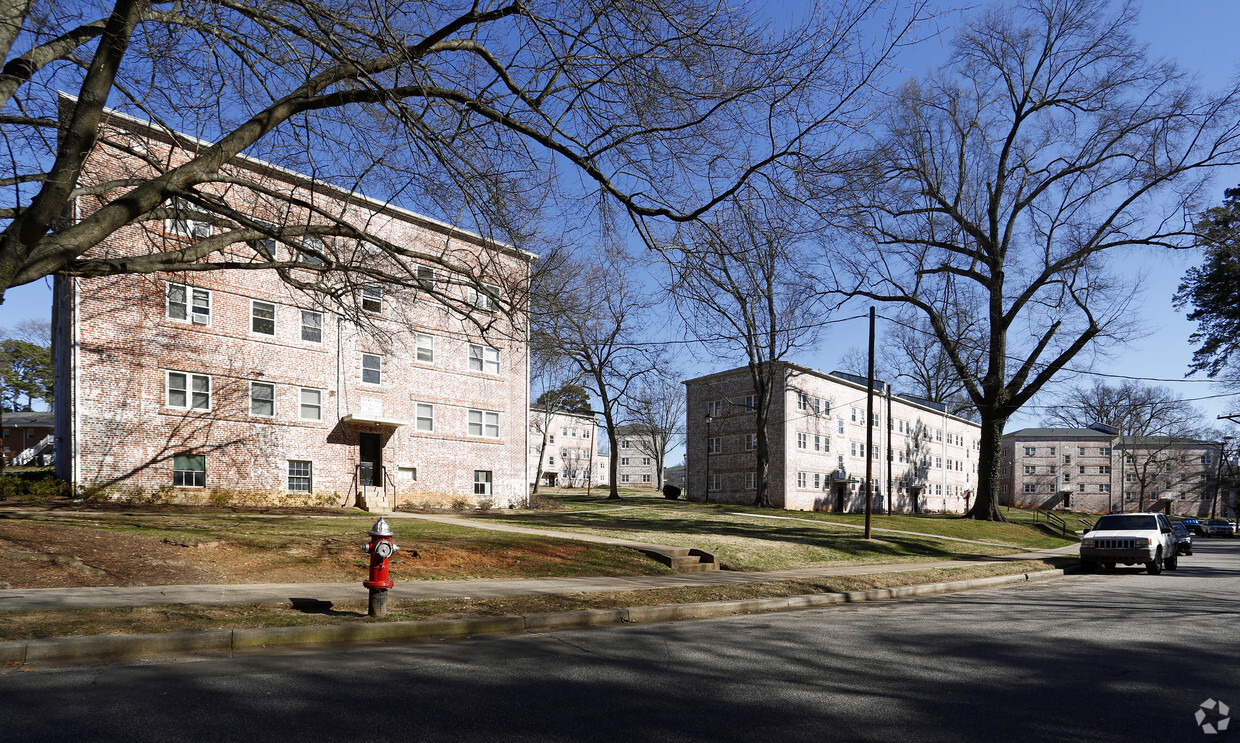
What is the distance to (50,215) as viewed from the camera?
28.7 ft

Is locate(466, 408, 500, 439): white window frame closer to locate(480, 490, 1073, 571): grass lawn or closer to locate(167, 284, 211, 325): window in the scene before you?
locate(480, 490, 1073, 571): grass lawn

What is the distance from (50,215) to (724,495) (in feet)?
150

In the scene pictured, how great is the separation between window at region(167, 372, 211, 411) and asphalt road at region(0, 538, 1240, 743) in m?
19.2

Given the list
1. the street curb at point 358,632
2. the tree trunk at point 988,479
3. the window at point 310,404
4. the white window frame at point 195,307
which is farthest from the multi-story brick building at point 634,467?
the street curb at point 358,632

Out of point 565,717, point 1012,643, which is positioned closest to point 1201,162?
point 1012,643

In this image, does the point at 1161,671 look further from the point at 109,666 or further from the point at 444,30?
the point at 444,30

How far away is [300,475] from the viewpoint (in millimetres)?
25531

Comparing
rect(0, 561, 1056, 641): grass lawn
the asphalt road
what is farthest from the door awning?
the asphalt road

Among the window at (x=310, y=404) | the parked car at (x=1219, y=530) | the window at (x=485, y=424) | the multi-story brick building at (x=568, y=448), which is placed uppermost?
the window at (x=310, y=404)

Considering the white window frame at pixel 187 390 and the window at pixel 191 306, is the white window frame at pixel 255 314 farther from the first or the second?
the white window frame at pixel 187 390

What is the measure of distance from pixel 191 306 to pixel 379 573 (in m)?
19.0

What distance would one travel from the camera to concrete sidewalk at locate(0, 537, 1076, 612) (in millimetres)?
8227

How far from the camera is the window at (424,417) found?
29.3 metres

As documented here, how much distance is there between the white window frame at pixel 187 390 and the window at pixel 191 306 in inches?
66.6
